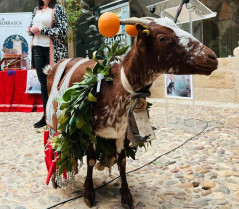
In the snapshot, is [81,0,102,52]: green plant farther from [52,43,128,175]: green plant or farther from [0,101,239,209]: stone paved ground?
[52,43,128,175]: green plant

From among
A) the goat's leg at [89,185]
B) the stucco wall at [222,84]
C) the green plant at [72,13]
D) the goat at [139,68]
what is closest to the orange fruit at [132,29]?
the goat at [139,68]

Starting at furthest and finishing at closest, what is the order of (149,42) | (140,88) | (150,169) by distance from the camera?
(150,169)
(140,88)
(149,42)

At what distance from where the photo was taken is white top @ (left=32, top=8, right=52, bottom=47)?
3.43 m

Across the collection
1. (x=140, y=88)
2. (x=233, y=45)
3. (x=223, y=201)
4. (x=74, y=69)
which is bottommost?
(x=223, y=201)

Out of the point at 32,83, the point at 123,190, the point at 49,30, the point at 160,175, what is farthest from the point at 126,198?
the point at 32,83

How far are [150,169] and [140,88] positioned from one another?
1.20 metres

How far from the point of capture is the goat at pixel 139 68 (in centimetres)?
137

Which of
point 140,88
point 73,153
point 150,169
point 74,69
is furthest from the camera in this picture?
point 150,169

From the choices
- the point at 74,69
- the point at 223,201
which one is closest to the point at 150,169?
the point at 223,201

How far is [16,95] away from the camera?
5.71 m

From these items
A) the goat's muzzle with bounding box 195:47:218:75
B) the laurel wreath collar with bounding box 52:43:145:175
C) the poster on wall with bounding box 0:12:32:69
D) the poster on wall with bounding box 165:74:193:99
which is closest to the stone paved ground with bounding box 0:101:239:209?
the laurel wreath collar with bounding box 52:43:145:175

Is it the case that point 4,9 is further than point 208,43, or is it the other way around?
point 4,9

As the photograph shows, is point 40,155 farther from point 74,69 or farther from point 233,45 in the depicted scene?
point 233,45

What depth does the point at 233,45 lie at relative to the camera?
22.4 feet
